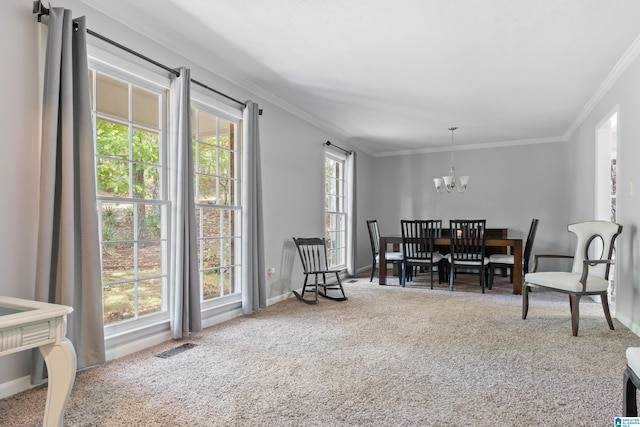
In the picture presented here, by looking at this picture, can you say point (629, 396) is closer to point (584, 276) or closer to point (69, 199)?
point (584, 276)

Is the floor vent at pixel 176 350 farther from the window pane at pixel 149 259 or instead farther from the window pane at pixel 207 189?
the window pane at pixel 207 189

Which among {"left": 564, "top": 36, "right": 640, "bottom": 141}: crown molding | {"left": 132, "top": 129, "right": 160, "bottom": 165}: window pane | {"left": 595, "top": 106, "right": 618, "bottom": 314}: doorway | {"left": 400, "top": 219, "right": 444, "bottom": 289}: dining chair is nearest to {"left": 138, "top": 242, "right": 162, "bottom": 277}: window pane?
{"left": 132, "top": 129, "right": 160, "bottom": 165}: window pane

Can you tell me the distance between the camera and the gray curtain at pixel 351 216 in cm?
671

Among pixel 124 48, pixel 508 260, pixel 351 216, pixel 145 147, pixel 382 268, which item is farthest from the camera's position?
pixel 351 216

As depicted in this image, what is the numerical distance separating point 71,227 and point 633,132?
4.38 metres

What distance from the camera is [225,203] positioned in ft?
13.1

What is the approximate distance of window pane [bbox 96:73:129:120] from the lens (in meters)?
2.79

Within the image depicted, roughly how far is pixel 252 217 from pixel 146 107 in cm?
143

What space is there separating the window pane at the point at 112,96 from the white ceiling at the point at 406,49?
32 centimetres

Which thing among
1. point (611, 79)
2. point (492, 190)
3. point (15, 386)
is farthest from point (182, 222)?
point (492, 190)

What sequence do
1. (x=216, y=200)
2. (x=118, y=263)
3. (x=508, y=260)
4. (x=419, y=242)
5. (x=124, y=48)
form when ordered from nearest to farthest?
1. (x=124, y=48)
2. (x=118, y=263)
3. (x=216, y=200)
4. (x=508, y=260)
5. (x=419, y=242)

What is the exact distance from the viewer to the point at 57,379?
1.65m

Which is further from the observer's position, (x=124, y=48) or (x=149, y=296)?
(x=149, y=296)

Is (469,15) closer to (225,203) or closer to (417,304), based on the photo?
(225,203)
